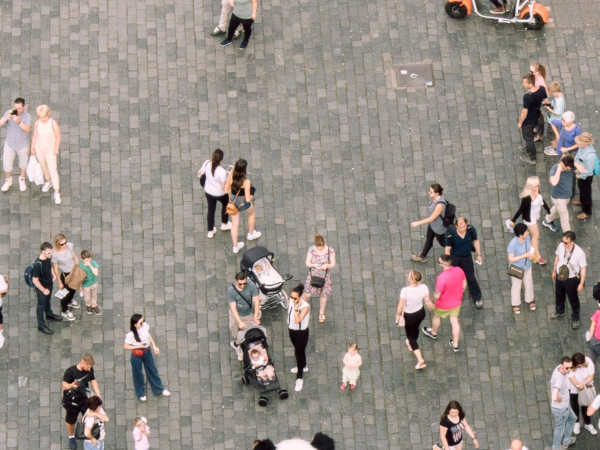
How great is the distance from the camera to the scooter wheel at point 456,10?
23.4 m

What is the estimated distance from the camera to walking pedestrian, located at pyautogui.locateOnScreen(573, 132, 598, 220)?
20547mm

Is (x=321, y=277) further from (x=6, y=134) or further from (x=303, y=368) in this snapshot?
(x=6, y=134)

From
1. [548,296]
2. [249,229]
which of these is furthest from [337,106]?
[548,296]

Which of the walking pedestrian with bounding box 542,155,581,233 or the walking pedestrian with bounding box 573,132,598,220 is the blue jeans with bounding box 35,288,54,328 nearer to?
the walking pedestrian with bounding box 542,155,581,233

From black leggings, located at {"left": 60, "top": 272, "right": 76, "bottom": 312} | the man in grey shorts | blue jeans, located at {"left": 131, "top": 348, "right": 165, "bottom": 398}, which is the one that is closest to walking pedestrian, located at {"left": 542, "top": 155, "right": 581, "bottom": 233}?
blue jeans, located at {"left": 131, "top": 348, "right": 165, "bottom": 398}

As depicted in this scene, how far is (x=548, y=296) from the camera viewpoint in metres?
20.7

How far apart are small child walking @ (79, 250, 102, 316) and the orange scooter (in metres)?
7.70

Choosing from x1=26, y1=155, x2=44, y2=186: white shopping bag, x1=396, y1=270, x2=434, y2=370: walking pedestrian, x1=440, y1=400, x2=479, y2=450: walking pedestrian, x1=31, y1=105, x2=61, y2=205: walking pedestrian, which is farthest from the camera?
x1=26, y1=155, x2=44, y2=186: white shopping bag

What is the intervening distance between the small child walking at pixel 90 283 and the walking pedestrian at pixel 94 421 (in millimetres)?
2022

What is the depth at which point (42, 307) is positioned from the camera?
19797mm

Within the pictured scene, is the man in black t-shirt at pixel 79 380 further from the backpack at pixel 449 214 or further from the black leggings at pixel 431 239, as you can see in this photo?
the backpack at pixel 449 214

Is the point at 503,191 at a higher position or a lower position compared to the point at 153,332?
higher

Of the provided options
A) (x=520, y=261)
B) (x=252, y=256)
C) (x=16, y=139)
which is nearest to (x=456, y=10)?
(x=520, y=261)

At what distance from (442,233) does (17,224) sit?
252 inches
